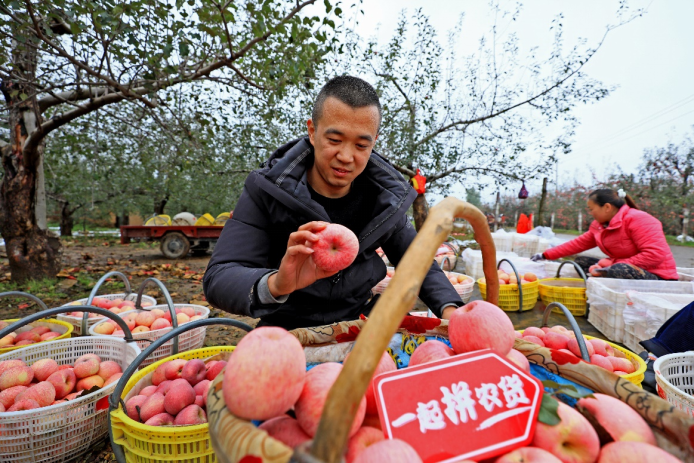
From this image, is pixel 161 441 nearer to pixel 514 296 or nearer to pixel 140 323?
pixel 140 323

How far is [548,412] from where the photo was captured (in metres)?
0.91

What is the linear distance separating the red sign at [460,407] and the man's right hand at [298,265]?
1.77ft

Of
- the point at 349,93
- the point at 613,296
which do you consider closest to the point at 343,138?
the point at 349,93

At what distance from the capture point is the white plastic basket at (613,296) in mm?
3750

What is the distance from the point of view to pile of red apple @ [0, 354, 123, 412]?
2.03 meters

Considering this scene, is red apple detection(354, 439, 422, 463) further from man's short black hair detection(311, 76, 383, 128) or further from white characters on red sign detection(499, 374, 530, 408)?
man's short black hair detection(311, 76, 383, 128)

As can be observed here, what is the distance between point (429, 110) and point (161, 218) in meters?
9.36

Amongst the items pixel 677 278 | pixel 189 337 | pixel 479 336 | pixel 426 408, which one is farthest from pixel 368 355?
pixel 677 278

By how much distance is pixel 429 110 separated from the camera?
10023 mm

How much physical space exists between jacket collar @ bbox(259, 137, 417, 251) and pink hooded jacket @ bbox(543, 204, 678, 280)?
4.52m

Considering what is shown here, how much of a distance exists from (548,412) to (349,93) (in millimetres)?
1530

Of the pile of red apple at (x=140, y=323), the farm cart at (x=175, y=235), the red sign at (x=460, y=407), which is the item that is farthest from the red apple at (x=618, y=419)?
the farm cart at (x=175, y=235)

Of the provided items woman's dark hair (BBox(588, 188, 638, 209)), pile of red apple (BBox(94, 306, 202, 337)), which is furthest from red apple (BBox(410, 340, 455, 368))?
woman's dark hair (BBox(588, 188, 638, 209))

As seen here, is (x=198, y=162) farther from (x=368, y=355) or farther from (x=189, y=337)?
(x=368, y=355)
